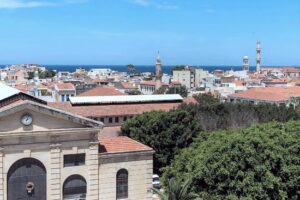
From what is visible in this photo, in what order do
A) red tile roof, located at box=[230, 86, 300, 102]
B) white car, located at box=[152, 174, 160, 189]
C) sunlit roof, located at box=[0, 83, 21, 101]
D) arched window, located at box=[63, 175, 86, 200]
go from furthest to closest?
red tile roof, located at box=[230, 86, 300, 102]
white car, located at box=[152, 174, 160, 189]
sunlit roof, located at box=[0, 83, 21, 101]
arched window, located at box=[63, 175, 86, 200]

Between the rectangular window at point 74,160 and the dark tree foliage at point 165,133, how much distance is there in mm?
10329

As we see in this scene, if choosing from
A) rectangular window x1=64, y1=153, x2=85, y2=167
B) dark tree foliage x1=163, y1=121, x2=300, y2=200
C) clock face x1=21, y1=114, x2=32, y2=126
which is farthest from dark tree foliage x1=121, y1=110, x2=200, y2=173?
clock face x1=21, y1=114, x2=32, y2=126

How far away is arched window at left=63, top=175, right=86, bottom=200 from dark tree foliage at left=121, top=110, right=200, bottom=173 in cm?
1038

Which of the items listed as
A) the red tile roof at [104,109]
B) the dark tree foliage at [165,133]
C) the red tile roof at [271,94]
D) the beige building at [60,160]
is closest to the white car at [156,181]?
the dark tree foliage at [165,133]

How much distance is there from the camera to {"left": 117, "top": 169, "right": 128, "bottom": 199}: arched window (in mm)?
30844

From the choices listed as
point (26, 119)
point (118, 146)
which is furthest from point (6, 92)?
point (118, 146)

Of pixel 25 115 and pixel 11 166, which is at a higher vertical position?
pixel 25 115

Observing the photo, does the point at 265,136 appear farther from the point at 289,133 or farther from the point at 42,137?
the point at 42,137

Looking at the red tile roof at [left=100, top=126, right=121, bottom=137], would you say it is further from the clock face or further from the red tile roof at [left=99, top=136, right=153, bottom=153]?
the clock face

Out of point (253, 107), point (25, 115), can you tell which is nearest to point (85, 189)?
point (25, 115)

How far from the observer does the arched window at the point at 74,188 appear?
Answer: 2925cm

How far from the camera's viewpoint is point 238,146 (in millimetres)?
25250

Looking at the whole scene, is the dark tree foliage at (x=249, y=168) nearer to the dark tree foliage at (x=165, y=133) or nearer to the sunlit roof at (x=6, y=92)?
the dark tree foliage at (x=165, y=133)

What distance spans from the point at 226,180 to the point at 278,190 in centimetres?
284
